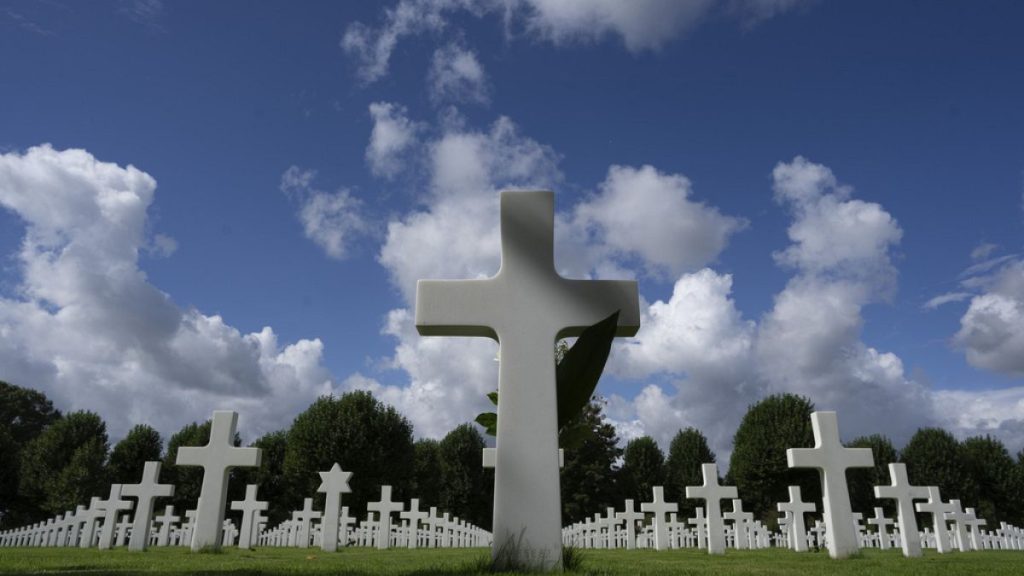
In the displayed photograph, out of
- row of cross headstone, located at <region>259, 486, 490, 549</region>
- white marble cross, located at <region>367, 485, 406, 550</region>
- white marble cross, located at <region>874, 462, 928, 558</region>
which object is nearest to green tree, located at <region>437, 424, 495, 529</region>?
row of cross headstone, located at <region>259, 486, 490, 549</region>

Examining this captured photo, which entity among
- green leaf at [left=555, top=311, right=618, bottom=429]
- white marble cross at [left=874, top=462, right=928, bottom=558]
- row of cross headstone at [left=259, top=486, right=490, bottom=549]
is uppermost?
green leaf at [left=555, top=311, right=618, bottom=429]

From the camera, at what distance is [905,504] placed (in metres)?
12.0

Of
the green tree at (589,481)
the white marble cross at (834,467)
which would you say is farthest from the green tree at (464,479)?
the white marble cross at (834,467)

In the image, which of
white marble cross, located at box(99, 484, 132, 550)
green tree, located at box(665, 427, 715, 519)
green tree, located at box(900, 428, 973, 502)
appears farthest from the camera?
green tree, located at box(665, 427, 715, 519)

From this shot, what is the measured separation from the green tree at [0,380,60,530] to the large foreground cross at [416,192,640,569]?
3721 cm

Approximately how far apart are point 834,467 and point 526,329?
25.5 feet

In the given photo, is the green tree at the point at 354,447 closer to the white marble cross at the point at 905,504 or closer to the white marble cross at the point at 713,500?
the white marble cross at the point at 713,500

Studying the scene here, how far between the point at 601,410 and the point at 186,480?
25093 mm

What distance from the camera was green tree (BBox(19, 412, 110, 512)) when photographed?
30.3 meters

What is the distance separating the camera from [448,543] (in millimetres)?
22516

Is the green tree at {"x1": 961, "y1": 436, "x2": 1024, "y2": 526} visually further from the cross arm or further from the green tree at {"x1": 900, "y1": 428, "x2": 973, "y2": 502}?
the cross arm

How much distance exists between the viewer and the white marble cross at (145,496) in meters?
10.9

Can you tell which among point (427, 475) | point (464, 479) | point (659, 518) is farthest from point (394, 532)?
point (464, 479)

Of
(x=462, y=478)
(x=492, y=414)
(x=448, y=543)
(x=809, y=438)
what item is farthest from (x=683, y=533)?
(x=492, y=414)
